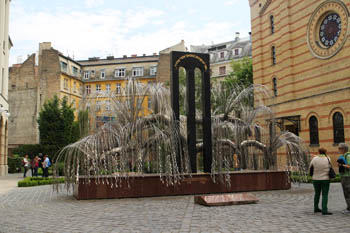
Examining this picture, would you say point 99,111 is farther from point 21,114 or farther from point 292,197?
point 21,114

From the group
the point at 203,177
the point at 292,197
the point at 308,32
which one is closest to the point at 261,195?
the point at 292,197

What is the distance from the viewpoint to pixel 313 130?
2450cm

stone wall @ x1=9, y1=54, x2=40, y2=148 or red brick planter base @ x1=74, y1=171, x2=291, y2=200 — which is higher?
stone wall @ x1=9, y1=54, x2=40, y2=148

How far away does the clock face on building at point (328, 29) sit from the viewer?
22828 mm

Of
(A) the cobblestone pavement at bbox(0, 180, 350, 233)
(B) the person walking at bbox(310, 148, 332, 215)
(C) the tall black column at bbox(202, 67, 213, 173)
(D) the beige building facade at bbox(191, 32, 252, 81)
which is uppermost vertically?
(D) the beige building facade at bbox(191, 32, 252, 81)

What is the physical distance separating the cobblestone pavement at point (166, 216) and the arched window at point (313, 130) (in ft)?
43.3

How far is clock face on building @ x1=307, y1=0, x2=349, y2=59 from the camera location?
74.9 feet

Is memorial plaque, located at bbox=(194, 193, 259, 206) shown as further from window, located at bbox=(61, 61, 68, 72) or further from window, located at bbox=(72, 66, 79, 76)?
window, located at bbox=(72, 66, 79, 76)

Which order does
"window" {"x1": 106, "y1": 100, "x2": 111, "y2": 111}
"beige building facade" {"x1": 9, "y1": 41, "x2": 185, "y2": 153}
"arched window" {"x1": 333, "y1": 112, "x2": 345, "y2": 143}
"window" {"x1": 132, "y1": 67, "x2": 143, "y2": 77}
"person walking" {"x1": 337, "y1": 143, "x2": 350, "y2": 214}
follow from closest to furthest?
1. "person walking" {"x1": 337, "y1": 143, "x2": 350, "y2": 214}
2. "window" {"x1": 106, "y1": 100, "x2": 111, "y2": 111}
3. "arched window" {"x1": 333, "y1": 112, "x2": 345, "y2": 143}
4. "beige building facade" {"x1": 9, "y1": 41, "x2": 185, "y2": 153}
5. "window" {"x1": 132, "y1": 67, "x2": 143, "y2": 77}

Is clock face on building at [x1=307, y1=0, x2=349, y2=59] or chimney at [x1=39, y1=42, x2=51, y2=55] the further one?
chimney at [x1=39, y1=42, x2=51, y2=55]

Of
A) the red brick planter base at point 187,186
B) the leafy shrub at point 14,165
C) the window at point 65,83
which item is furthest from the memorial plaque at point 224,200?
the window at point 65,83

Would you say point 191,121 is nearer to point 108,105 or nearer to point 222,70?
point 108,105

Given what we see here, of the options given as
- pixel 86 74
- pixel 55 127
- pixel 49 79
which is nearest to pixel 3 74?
pixel 55 127

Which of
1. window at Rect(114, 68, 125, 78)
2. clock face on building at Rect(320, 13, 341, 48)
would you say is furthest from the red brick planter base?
window at Rect(114, 68, 125, 78)
